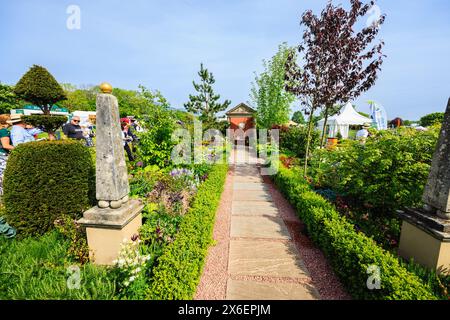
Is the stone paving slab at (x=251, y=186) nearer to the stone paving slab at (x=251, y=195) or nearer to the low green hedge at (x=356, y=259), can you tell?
the stone paving slab at (x=251, y=195)

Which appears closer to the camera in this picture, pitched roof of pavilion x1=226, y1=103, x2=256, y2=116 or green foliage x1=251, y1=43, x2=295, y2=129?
green foliage x1=251, y1=43, x2=295, y2=129

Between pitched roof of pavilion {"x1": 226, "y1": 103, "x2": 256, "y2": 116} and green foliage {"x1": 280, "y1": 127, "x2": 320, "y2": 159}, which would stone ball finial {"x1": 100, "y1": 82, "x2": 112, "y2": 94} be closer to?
green foliage {"x1": 280, "y1": 127, "x2": 320, "y2": 159}

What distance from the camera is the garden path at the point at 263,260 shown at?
2801mm

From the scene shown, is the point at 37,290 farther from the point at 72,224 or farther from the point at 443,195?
the point at 443,195

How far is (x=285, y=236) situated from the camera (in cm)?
421

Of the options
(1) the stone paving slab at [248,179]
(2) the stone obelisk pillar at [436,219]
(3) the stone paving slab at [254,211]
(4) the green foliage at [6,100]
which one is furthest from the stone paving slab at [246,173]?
(4) the green foliage at [6,100]

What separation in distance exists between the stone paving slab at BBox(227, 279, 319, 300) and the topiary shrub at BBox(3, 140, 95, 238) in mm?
3127

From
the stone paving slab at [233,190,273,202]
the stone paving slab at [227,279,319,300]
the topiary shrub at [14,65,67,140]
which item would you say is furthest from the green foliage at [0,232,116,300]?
the stone paving slab at [233,190,273,202]

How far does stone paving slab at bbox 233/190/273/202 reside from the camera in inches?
248

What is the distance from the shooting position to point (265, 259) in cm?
349

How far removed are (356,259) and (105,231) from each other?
11.8 ft

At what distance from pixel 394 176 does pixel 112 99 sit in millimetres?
5487

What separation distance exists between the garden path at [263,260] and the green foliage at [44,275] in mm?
1323
